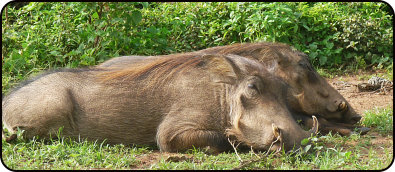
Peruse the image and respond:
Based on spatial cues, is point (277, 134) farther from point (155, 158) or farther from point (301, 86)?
point (301, 86)

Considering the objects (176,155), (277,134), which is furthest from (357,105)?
(176,155)

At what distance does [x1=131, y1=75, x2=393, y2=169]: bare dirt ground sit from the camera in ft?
13.2

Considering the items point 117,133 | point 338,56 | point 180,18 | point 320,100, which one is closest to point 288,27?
point 338,56

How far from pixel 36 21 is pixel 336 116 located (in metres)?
4.29

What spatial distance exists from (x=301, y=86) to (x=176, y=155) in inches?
66.3

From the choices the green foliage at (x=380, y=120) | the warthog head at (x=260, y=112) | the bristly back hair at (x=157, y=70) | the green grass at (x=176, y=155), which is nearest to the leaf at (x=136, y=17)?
the bristly back hair at (x=157, y=70)

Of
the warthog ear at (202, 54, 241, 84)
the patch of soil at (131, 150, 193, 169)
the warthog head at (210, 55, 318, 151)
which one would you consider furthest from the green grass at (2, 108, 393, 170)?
the warthog ear at (202, 54, 241, 84)

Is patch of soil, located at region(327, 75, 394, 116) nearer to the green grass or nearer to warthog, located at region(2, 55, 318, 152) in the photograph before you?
the green grass

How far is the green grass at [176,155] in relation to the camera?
12.5ft

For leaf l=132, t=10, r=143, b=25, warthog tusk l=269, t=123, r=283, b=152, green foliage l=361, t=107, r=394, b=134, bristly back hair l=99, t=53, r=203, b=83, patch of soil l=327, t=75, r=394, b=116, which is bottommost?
patch of soil l=327, t=75, r=394, b=116

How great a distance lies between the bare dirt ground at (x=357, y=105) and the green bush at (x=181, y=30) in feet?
2.03

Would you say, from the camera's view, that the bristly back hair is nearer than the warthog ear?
No

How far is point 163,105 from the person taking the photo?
442 centimetres

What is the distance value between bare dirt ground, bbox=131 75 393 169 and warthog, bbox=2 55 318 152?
0.24m
